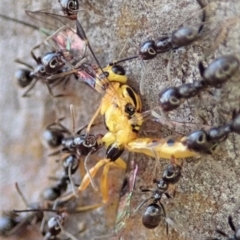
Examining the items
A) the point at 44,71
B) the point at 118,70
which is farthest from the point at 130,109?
the point at 44,71

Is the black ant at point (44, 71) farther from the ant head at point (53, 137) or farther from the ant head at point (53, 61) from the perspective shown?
the ant head at point (53, 137)

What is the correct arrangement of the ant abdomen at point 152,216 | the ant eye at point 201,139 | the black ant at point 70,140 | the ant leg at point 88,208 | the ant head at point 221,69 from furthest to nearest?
the ant leg at point 88,208
the black ant at point 70,140
the ant abdomen at point 152,216
the ant eye at point 201,139
the ant head at point 221,69

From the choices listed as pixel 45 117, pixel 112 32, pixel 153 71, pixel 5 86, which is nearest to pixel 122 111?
pixel 153 71

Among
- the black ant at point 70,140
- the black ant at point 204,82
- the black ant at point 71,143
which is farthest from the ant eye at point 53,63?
Answer: the black ant at point 204,82

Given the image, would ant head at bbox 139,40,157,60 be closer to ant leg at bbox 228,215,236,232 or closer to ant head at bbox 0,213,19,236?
ant leg at bbox 228,215,236,232

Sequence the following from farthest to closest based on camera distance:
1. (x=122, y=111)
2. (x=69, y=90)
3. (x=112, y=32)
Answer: (x=69, y=90) → (x=112, y=32) → (x=122, y=111)

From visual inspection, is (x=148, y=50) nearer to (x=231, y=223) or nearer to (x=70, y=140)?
(x=70, y=140)

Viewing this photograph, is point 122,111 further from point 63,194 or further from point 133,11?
point 63,194
